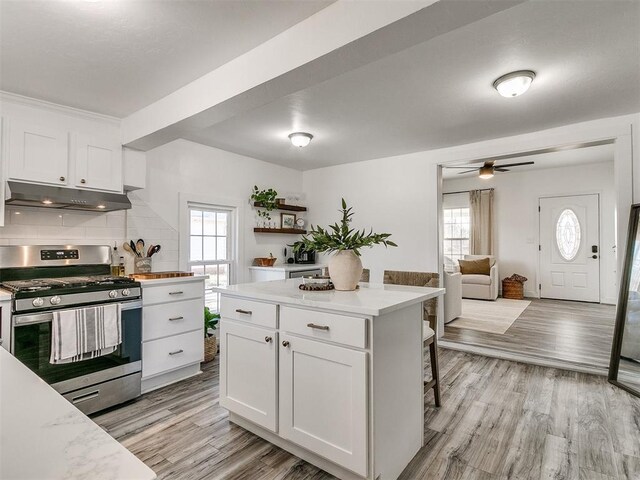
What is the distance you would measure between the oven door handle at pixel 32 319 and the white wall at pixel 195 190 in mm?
1219

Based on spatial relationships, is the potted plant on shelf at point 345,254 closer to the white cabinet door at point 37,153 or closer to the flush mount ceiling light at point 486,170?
the white cabinet door at point 37,153

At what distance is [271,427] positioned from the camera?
202 cm

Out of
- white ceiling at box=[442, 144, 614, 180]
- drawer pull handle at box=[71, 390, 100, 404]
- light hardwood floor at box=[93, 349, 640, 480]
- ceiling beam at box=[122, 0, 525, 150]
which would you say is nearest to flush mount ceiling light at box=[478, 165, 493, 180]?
white ceiling at box=[442, 144, 614, 180]

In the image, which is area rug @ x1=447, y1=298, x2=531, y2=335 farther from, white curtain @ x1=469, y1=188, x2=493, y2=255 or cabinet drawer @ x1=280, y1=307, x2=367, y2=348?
cabinet drawer @ x1=280, y1=307, x2=367, y2=348

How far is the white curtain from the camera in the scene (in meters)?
7.34

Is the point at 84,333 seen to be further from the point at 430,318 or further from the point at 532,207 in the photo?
the point at 532,207

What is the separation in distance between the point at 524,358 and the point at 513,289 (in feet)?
12.2

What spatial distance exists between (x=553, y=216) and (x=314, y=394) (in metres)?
6.86

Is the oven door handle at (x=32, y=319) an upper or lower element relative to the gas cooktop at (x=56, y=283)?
lower

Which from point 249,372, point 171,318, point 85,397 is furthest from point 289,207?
point 85,397

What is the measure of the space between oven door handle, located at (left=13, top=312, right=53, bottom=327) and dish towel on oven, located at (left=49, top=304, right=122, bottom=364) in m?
0.04

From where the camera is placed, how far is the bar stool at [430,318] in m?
2.53

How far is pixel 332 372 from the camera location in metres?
1.73

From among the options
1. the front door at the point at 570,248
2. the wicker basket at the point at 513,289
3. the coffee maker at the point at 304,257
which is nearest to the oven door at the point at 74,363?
the coffee maker at the point at 304,257
